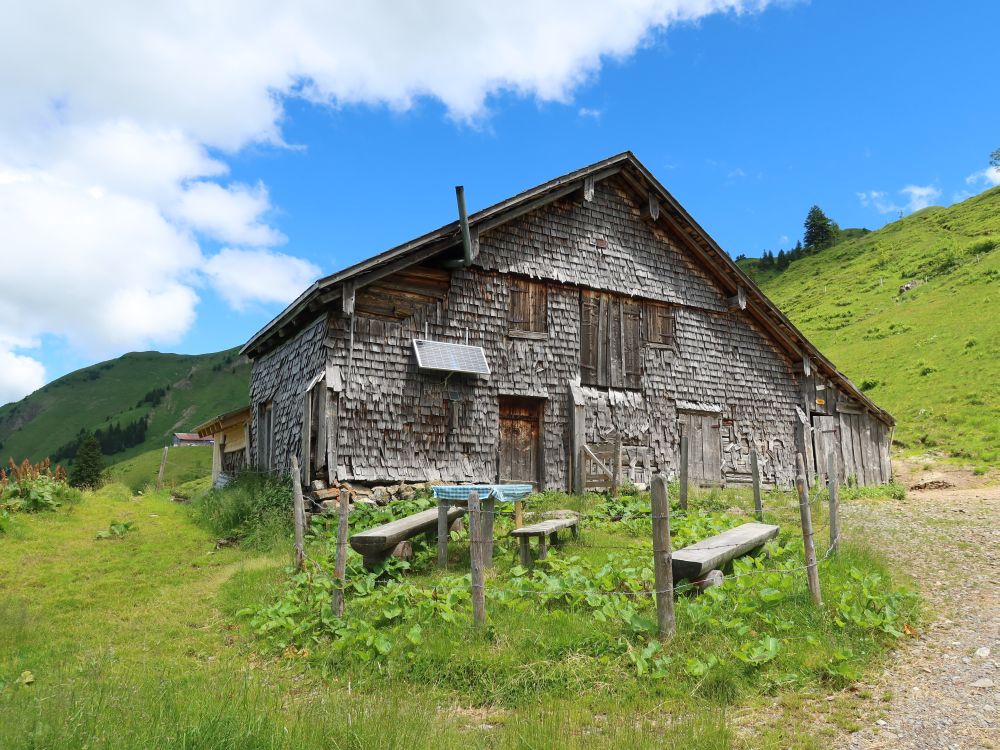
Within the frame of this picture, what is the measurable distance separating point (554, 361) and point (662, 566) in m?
10.2

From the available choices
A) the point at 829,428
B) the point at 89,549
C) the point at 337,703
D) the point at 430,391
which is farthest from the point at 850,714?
the point at 829,428

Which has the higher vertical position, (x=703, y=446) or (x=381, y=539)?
(x=703, y=446)

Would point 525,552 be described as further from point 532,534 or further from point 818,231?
point 818,231

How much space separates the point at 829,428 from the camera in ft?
64.5

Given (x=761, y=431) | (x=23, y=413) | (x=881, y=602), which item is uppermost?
(x=23, y=413)

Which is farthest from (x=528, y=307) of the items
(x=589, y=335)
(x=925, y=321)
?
(x=925, y=321)

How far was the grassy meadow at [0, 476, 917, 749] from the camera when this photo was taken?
454cm

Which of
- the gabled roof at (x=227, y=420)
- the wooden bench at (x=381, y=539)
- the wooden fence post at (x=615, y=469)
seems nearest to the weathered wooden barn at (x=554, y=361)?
the wooden fence post at (x=615, y=469)

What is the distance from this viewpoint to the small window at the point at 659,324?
58.1 feet

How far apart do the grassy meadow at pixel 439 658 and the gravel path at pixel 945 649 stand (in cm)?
24

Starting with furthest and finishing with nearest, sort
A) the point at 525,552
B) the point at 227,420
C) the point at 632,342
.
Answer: the point at 227,420 → the point at 632,342 → the point at 525,552

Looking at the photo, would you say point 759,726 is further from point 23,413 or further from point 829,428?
point 23,413

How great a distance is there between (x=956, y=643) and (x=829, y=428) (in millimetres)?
14174

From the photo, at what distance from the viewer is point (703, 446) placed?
58.9 feet
